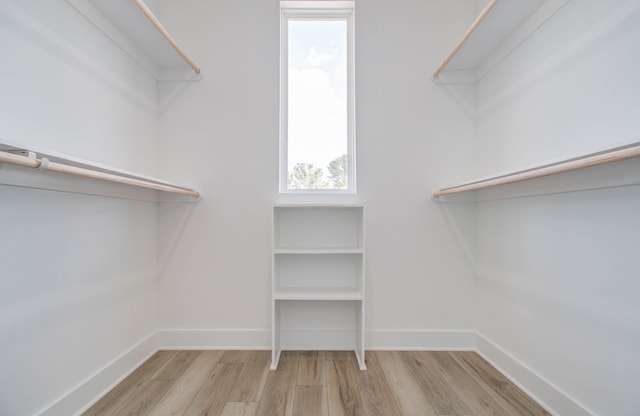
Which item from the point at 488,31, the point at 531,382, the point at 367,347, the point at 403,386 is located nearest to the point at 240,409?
the point at 403,386

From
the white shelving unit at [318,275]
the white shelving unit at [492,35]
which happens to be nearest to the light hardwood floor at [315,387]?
the white shelving unit at [318,275]

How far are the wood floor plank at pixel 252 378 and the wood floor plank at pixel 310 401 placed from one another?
7.8 inches

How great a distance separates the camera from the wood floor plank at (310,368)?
1678mm

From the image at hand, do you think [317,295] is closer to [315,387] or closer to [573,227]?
[315,387]

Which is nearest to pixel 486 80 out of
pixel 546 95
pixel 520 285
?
pixel 546 95

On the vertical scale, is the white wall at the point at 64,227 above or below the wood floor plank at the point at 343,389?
above

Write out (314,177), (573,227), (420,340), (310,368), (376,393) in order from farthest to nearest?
(314,177) < (420,340) < (310,368) < (376,393) < (573,227)

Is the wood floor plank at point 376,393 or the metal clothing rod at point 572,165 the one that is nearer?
the metal clothing rod at point 572,165

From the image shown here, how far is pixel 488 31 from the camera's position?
1.67 metres

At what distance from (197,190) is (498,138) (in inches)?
78.7

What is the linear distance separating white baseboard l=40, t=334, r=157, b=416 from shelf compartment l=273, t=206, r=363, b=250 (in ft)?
3.61

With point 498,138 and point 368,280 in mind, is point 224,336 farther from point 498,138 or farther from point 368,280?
point 498,138

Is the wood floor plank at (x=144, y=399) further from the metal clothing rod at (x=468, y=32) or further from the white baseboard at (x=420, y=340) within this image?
the metal clothing rod at (x=468, y=32)

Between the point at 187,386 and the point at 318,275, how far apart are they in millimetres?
984
